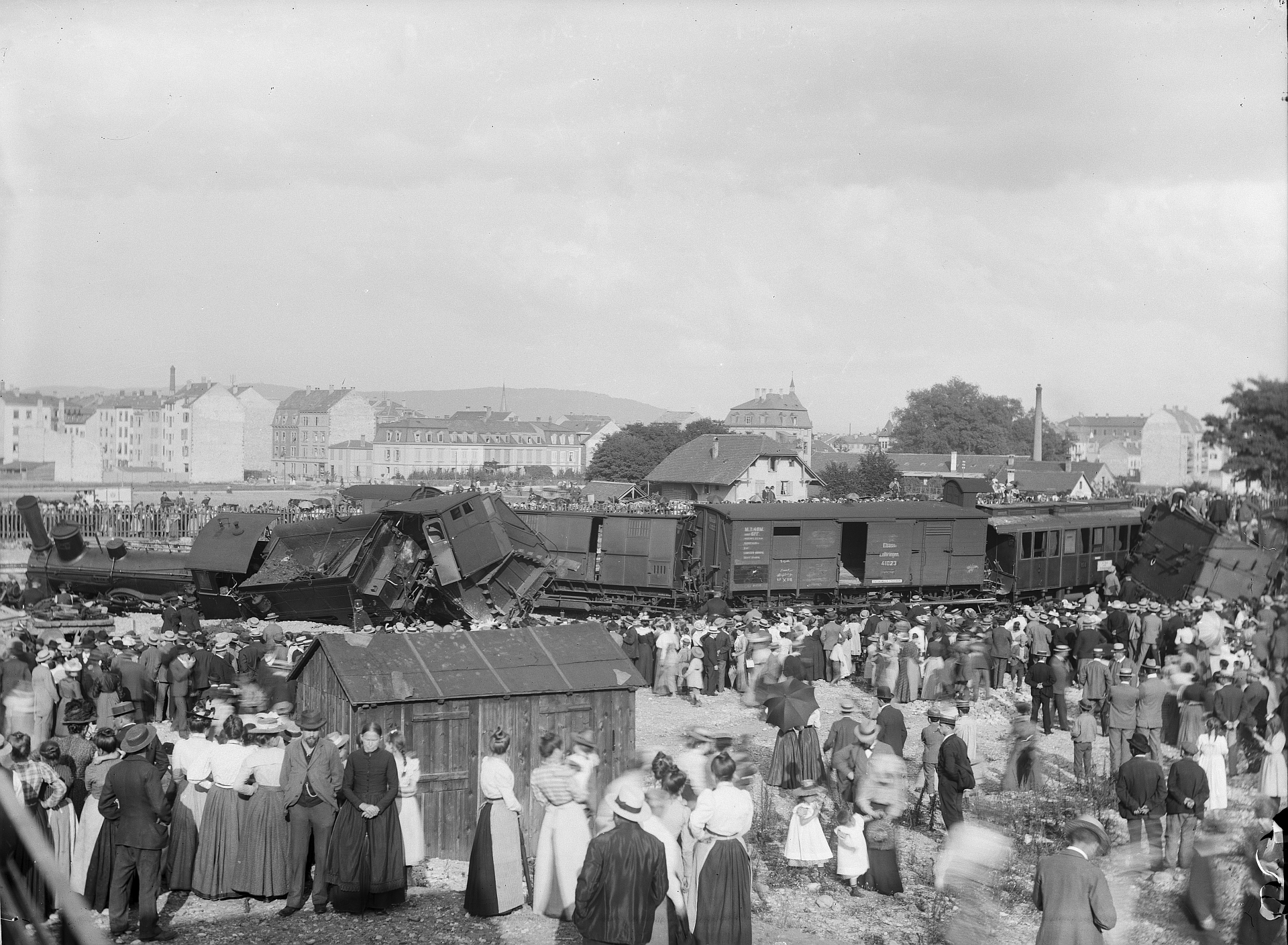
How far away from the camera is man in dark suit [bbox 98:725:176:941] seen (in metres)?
7.05

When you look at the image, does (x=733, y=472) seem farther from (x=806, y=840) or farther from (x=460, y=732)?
(x=460, y=732)

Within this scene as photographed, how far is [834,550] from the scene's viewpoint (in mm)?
24500

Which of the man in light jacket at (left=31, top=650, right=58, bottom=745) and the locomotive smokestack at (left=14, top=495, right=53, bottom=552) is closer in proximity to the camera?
the man in light jacket at (left=31, top=650, right=58, bottom=745)

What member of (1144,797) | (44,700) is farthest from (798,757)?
(44,700)

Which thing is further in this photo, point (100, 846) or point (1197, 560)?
point (1197, 560)

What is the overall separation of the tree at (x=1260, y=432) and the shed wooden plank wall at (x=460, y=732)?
227 inches

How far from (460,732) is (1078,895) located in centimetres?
472

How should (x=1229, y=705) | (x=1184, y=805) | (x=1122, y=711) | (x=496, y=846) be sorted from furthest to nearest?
(x=1122, y=711) → (x=1229, y=705) → (x=1184, y=805) → (x=496, y=846)

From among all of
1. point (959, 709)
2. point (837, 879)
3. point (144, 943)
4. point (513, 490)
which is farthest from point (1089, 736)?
point (513, 490)

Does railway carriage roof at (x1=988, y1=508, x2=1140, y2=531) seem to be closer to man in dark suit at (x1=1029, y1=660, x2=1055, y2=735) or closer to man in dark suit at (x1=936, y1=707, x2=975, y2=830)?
man in dark suit at (x1=1029, y1=660, x2=1055, y2=735)

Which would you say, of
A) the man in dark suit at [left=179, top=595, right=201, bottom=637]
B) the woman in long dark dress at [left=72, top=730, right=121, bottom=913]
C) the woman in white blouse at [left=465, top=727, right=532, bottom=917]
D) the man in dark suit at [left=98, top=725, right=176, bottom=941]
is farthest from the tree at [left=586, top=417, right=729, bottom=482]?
the man in dark suit at [left=98, top=725, right=176, bottom=941]

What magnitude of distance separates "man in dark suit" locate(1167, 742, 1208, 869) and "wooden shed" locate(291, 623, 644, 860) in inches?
169

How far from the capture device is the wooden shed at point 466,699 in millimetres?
8609

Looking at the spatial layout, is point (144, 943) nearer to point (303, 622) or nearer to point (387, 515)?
point (387, 515)
